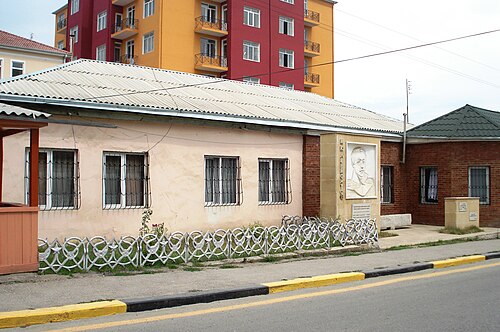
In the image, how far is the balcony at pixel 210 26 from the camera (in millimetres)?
42562

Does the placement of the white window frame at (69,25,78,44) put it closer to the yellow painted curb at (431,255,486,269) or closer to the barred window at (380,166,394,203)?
the barred window at (380,166,394,203)

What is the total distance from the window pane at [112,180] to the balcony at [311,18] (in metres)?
40.4

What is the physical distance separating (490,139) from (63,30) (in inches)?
1776

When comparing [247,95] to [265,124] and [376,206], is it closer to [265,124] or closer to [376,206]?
[265,124]

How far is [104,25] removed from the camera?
47.7 metres

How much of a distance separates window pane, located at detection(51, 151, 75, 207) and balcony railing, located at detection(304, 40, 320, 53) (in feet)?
134

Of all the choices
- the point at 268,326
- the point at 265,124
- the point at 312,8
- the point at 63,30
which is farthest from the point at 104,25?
the point at 268,326

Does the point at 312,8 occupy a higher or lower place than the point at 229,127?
higher

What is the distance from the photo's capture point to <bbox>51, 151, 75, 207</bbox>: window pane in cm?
1271

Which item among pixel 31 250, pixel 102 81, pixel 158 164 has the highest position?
pixel 102 81

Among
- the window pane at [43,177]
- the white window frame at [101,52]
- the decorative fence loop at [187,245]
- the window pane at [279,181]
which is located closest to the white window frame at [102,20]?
the white window frame at [101,52]

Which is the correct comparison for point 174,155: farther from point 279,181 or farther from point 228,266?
point 228,266

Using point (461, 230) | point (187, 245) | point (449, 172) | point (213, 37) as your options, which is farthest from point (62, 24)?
point (187, 245)

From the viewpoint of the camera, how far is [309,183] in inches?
699
